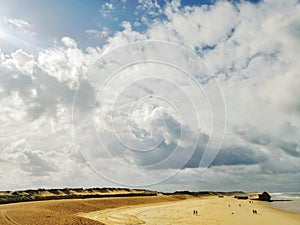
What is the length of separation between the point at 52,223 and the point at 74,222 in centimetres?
291

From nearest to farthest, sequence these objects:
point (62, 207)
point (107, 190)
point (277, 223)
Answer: point (277, 223) → point (62, 207) → point (107, 190)

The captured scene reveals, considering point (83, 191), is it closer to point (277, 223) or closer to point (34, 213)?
point (34, 213)

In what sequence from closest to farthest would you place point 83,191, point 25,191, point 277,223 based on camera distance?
point 277,223 < point 25,191 < point 83,191

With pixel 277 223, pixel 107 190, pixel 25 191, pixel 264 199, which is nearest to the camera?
pixel 277 223

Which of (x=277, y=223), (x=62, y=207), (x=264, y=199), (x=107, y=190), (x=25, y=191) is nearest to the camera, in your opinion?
(x=277, y=223)

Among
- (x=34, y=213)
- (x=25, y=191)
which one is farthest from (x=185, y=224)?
(x=25, y=191)

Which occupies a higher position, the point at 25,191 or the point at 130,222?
the point at 25,191

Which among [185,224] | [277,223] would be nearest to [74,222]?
[185,224]

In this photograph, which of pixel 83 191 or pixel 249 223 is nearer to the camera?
pixel 249 223

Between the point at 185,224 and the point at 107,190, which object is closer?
the point at 185,224

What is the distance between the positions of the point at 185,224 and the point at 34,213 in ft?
78.2

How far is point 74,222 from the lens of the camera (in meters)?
46.0

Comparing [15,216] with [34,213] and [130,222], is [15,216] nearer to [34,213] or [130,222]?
[34,213]

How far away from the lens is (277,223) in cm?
4825
